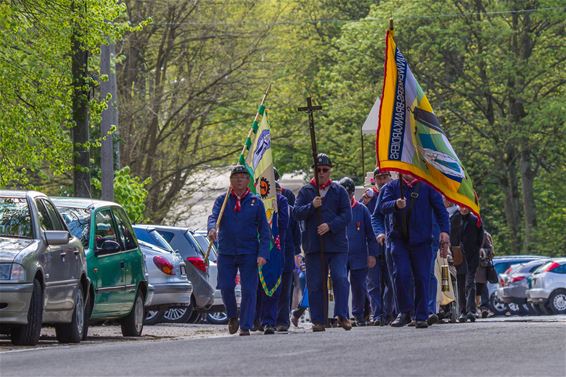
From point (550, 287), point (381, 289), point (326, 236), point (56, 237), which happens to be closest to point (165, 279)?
point (381, 289)

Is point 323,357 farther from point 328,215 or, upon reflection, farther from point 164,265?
point 164,265

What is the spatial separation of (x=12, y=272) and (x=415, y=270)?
14.0 ft

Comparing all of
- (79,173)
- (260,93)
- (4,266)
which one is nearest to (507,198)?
(260,93)

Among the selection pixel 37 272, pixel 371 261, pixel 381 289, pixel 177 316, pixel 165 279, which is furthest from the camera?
pixel 177 316

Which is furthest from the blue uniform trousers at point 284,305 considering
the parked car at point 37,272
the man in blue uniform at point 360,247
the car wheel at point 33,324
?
the car wheel at point 33,324

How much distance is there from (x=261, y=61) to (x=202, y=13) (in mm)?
1782

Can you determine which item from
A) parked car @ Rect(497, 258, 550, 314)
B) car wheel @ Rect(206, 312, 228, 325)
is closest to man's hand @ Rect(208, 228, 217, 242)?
car wheel @ Rect(206, 312, 228, 325)

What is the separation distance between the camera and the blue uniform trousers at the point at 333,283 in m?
18.1

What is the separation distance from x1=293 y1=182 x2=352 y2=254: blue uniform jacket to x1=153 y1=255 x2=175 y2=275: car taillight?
5.46m

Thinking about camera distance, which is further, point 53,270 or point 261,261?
point 261,261

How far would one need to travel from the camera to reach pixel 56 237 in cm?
1617

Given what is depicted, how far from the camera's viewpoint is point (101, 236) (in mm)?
18984

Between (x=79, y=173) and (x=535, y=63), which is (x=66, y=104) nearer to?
(x=79, y=173)

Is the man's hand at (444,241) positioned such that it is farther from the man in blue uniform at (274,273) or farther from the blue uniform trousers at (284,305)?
the blue uniform trousers at (284,305)
